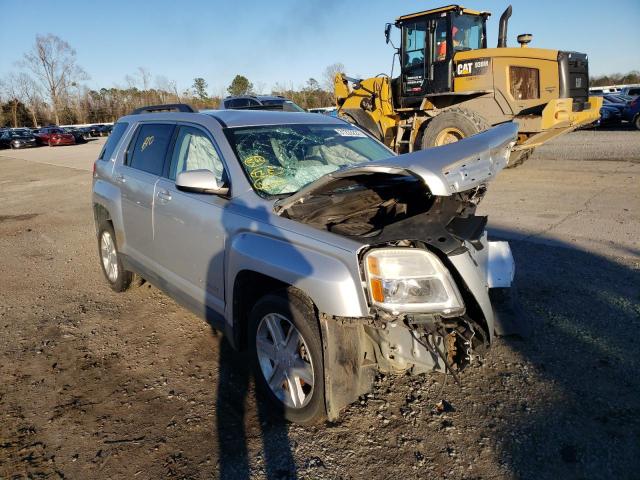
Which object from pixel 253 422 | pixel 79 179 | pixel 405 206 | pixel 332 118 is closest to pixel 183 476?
pixel 253 422

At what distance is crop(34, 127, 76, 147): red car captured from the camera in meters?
38.0

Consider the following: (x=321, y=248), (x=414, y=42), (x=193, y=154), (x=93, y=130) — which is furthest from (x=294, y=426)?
(x=93, y=130)

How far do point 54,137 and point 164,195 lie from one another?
39.9m

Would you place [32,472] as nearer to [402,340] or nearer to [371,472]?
[371,472]

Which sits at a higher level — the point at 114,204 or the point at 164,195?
the point at 164,195

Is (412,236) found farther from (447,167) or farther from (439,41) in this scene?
(439,41)

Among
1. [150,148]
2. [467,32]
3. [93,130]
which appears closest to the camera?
[150,148]

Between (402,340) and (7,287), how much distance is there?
4993 mm

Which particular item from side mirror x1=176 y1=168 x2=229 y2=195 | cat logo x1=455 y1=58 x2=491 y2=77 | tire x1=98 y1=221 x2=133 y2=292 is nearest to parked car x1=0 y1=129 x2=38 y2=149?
cat logo x1=455 y1=58 x2=491 y2=77

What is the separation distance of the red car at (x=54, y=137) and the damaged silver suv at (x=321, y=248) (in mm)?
39064

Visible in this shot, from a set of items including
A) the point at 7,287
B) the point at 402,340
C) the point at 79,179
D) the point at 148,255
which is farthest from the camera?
the point at 79,179

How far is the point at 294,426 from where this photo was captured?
2969mm

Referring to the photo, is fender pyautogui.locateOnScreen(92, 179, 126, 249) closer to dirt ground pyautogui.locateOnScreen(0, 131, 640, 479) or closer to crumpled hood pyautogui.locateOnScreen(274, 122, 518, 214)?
dirt ground pyautogui.locateOnScreen(0, 131, 640, 479)

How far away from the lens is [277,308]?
9.41ft
